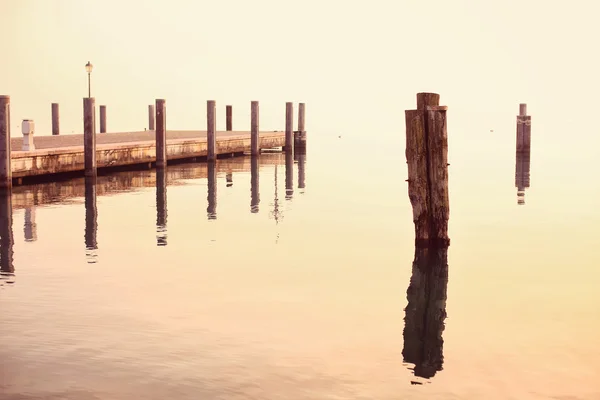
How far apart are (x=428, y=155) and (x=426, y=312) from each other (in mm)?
3822

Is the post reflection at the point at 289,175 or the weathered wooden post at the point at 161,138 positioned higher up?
the weathered wooden post at the point at 161,138

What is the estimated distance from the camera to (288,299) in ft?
40.6

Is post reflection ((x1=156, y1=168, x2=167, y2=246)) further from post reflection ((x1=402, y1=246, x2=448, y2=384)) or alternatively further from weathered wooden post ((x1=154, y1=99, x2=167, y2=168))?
post reflection ((x1=402, y1=246, x2=448, y2=384))

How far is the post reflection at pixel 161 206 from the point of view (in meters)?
17.6

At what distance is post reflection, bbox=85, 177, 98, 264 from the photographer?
15.7m

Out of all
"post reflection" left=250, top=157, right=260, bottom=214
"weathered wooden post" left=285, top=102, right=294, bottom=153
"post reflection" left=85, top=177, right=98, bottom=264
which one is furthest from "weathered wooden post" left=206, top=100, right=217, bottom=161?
"post reflection" left=85, top=177, right=98, bottom=264

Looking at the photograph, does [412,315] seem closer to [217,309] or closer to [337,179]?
[217,309]

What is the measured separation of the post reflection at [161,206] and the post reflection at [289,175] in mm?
2837

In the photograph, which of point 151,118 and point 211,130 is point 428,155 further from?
point 151,118

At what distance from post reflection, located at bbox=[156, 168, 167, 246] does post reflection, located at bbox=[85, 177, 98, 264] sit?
99 centimetres

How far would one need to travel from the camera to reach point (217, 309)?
458 inches

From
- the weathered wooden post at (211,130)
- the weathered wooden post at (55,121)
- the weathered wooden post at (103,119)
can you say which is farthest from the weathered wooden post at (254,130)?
the weathered wooden post at (55,121)

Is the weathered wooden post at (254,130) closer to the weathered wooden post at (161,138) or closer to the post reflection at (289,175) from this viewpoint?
the post reflection at (289,175)

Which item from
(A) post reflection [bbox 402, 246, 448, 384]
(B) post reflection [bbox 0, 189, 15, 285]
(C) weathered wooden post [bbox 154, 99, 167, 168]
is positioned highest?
(C) weathered wooden post [bbox 154, 99, 167, 168]
